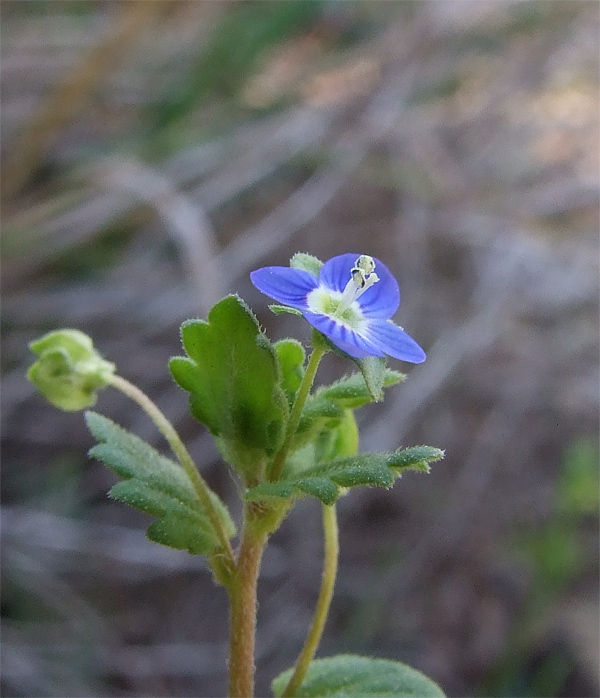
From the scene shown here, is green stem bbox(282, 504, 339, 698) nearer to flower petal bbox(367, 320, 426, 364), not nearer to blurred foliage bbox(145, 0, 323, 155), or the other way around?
flower petal bbox(367, 320, 426, 364)

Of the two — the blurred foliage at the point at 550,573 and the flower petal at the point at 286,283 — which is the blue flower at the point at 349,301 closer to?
the flower petal at the point at 286,283

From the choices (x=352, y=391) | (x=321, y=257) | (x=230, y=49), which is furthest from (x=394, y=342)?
(x=230, y=49)

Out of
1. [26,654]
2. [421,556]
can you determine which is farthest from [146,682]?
[421,556]

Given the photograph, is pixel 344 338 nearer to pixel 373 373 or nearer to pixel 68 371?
pixel 373 373

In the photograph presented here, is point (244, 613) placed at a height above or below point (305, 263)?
below

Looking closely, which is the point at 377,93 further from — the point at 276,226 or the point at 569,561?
the point at 569,561

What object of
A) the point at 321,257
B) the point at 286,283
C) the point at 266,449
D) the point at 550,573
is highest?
the point at 321,257

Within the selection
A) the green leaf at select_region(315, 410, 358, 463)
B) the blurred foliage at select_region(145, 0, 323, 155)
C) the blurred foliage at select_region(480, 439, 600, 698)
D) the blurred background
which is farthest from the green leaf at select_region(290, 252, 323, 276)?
the blurred foliage at select_region(145, 0, 323, 155)
